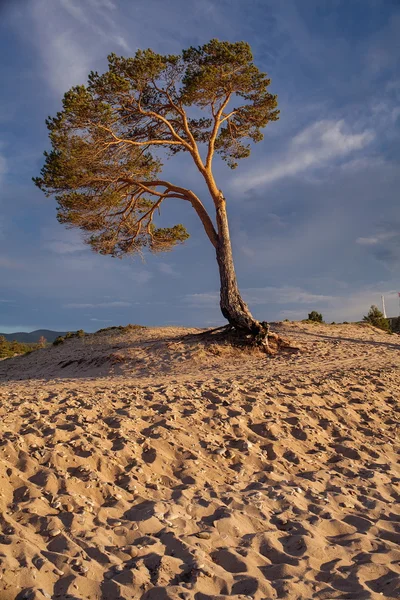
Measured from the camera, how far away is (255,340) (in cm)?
1700

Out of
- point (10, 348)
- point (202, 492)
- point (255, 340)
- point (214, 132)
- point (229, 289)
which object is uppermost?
point (214, 132)

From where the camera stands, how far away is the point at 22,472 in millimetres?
5219

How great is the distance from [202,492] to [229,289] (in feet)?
41.6

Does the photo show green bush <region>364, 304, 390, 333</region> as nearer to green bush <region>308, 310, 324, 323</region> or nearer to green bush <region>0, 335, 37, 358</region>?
green bush <region>308, 310, 324, 323</region>

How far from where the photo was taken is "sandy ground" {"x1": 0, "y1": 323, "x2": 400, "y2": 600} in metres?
3.73

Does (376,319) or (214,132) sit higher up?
(214,132)

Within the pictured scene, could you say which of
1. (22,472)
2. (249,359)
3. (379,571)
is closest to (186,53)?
(249,359)

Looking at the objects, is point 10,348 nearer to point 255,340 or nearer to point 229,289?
point 229,289

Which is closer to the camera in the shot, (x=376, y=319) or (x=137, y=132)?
(x=137, y=132)

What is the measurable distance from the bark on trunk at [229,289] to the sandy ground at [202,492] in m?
7.15

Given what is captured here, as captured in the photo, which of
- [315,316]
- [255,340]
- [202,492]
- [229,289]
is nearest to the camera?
[202,492]

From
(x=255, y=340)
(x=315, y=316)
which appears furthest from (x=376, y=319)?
(x=255, y=340)

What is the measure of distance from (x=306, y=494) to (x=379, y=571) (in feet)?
5.23

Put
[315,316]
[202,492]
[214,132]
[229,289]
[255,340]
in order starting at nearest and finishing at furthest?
[202,492]
[255,340]
[229,289]
[214,132]
[315,316]
